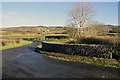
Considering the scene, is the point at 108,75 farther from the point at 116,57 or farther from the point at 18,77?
the point at 18,77

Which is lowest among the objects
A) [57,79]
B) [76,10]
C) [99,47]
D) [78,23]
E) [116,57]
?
[57,79]

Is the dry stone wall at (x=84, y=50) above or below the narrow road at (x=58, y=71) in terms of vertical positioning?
above

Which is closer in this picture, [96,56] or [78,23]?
[96,56]

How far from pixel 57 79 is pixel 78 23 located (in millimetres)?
17039

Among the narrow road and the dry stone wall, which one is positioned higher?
the dry stone wall

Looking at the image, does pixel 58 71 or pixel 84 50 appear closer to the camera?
pixel 58 71

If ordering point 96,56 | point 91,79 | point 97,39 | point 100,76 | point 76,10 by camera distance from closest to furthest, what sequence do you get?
point 91,79, point 100,76, point 96,56, point 97,39, point 76,10

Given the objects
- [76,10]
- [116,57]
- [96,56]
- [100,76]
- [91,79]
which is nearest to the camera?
[91,79]

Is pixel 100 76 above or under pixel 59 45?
under

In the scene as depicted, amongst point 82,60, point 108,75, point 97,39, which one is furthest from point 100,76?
point 97,39

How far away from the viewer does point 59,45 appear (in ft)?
42.7

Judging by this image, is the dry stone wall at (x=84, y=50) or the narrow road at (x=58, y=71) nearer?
the narrow road at (x=58, y=71)

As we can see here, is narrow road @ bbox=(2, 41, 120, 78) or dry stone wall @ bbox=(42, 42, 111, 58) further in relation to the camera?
dry stone wall @ bbox=(42, 42, 111, 58)

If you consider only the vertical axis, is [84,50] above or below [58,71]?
above
